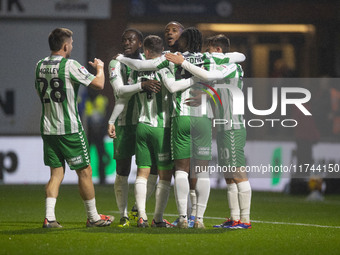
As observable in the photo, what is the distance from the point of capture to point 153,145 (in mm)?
8422

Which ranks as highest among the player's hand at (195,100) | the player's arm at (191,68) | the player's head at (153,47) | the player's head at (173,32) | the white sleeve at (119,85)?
the player's head at (173,32)

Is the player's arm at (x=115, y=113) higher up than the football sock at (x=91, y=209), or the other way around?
the player's arm at (x=115, y=113)

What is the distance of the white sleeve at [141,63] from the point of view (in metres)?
8.28

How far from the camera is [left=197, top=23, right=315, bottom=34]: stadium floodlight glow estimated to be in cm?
1941

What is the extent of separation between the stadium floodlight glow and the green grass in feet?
27.2

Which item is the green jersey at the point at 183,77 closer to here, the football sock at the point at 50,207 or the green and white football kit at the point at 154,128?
the green and white football kit at the point at 154,128

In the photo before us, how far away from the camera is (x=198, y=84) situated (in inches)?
Result: 333

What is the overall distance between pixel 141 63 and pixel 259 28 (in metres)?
11.9

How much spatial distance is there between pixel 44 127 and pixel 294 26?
489 inches

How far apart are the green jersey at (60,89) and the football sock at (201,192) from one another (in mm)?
1284

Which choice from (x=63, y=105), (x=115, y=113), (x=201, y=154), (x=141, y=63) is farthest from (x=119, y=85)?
(x=201, y=154)

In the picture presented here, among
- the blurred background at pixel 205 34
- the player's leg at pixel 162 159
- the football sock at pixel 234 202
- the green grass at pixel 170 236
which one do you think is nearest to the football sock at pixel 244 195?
the football sock at pixel 234 202

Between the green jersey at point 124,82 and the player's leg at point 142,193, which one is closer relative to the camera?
the player's leg at point 142,193

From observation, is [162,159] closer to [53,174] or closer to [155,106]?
[155,106]
